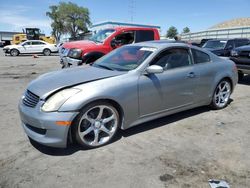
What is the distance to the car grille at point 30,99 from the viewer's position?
3.60m

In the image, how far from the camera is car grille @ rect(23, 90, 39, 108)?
11.8 ft

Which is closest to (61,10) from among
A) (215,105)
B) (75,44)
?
(75,44)

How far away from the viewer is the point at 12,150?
3.74 m

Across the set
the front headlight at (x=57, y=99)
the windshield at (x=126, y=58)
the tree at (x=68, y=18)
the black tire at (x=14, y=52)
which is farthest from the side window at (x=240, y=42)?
the tree at (x=68, y=18)

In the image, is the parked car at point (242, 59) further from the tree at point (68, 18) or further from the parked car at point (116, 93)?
the tree at point (68, 18)

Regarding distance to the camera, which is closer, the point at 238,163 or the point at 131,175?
the point at 131,175

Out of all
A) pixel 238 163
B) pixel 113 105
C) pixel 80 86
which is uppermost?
pixel 80 86

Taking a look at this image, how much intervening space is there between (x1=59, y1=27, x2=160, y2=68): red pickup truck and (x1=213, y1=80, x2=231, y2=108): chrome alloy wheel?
499cm

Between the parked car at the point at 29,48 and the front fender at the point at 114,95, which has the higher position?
the parked car at the point at 29,48

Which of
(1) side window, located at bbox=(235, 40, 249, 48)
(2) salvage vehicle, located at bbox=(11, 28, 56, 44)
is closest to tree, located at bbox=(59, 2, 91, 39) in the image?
(2) salvage vehicle, located at bbox=(11, 28, 56, 44)

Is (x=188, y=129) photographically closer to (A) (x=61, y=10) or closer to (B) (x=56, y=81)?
(B) (x=56, y=81)

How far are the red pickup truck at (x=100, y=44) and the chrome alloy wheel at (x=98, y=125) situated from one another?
5.36 meters

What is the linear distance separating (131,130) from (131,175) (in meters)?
1.41

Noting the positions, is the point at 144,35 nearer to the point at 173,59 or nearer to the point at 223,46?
the point at 223,46
